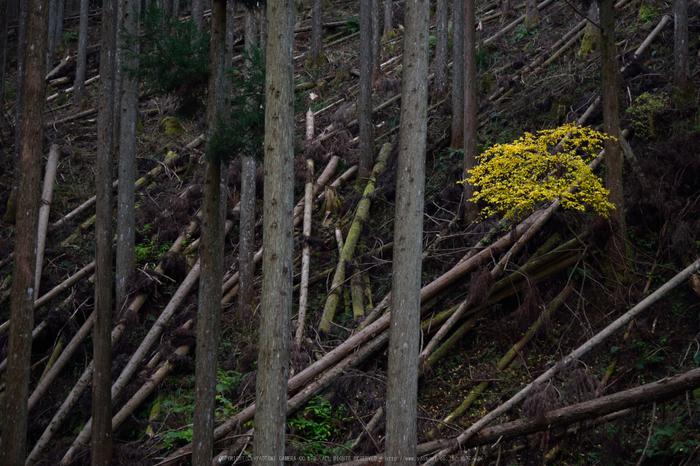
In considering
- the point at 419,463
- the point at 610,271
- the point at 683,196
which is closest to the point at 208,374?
the point at 419,463

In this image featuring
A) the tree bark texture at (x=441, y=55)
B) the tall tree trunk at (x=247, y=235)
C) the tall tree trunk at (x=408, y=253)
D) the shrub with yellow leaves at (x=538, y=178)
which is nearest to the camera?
the tall tree trunk at (x=408, y=253)

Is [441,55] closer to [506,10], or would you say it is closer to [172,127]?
[506,10]

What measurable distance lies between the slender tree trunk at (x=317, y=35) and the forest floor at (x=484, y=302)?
8686 mm

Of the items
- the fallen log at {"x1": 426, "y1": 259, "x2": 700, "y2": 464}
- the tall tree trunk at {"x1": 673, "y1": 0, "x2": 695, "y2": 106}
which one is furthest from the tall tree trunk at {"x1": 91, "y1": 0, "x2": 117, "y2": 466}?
the tall tree trunk at {"x1": 673, "y1": 0, "x2": 695, "y2": 106}

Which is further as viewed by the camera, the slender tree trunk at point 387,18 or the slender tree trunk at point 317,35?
the slender tree trunk at point 387,18

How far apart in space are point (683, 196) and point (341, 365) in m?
7.27

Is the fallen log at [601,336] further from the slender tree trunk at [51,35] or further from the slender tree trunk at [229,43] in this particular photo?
the slender tree trunk at [51,35]

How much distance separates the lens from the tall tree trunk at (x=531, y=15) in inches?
747

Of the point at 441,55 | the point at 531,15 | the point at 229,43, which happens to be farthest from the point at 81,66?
the point at 531,15

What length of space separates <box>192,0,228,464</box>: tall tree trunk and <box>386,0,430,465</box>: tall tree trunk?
8.05 ft

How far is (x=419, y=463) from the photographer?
277 inches

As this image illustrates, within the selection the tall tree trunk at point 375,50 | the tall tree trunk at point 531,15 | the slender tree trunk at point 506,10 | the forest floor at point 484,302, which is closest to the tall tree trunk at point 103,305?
the forest floor at point 484,302

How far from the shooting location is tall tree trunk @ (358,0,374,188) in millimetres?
13750

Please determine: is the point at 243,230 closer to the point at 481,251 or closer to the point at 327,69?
the point at 481,251
